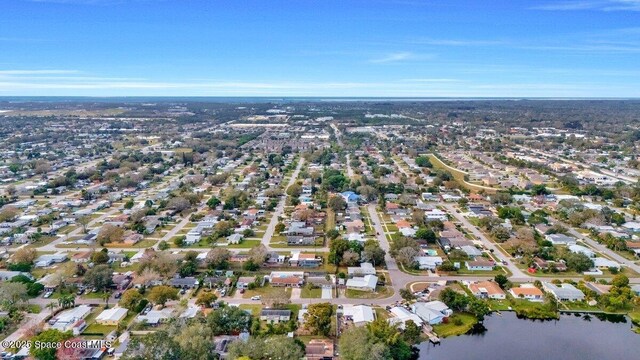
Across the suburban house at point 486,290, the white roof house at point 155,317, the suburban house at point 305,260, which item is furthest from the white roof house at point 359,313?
the white roof house at point 155,317

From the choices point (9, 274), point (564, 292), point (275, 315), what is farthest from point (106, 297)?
point (564, 292)

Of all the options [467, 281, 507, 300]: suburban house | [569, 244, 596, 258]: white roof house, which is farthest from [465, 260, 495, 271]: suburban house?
[569, 244, 596, 258]: white roof house

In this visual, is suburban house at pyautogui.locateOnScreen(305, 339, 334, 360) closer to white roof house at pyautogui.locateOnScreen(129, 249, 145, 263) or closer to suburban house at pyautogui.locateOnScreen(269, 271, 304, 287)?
suburban house at pyautogui.locateOnScreen(269, 271, 304, 287)

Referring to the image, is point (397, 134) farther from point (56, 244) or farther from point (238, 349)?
point (238, 349)

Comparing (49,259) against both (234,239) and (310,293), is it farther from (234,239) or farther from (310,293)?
(310,293)

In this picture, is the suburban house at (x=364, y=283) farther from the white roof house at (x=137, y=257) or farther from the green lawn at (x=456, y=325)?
the white roof house at (x=137, y=257)

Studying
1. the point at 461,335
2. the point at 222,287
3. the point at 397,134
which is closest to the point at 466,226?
the point at 461,335
